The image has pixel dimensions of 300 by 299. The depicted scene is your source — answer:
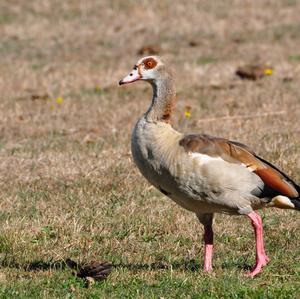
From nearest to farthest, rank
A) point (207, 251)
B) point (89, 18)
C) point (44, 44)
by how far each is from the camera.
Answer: point (207, 251), point (44, 44), point (89, 18)

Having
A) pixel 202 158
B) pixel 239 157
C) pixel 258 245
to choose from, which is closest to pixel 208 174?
pixel 202 158

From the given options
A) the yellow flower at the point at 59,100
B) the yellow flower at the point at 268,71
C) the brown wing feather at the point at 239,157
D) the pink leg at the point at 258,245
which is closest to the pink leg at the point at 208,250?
the pink leg at the point at 258,245

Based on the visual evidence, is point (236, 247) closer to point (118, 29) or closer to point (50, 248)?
point (50, 248)

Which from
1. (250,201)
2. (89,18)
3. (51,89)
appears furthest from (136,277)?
(89,18)

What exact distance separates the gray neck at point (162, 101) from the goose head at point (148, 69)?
2.1 inches

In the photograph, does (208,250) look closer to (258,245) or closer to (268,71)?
(258,245)

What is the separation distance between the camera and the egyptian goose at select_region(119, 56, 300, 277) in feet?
21.1

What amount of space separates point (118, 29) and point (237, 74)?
21.6ft

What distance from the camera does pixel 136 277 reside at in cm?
654

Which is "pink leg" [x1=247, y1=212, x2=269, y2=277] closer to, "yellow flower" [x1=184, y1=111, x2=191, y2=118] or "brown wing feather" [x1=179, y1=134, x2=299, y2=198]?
"brown wing feather" [x1=179, y1=134, x2=299, y2=198]

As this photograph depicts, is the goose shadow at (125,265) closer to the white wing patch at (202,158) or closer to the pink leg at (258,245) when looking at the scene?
the pink leg at (258,245)

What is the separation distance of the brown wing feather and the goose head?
24.3 inches

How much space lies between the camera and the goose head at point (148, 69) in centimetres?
699

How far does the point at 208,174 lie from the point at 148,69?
1.09 metres
